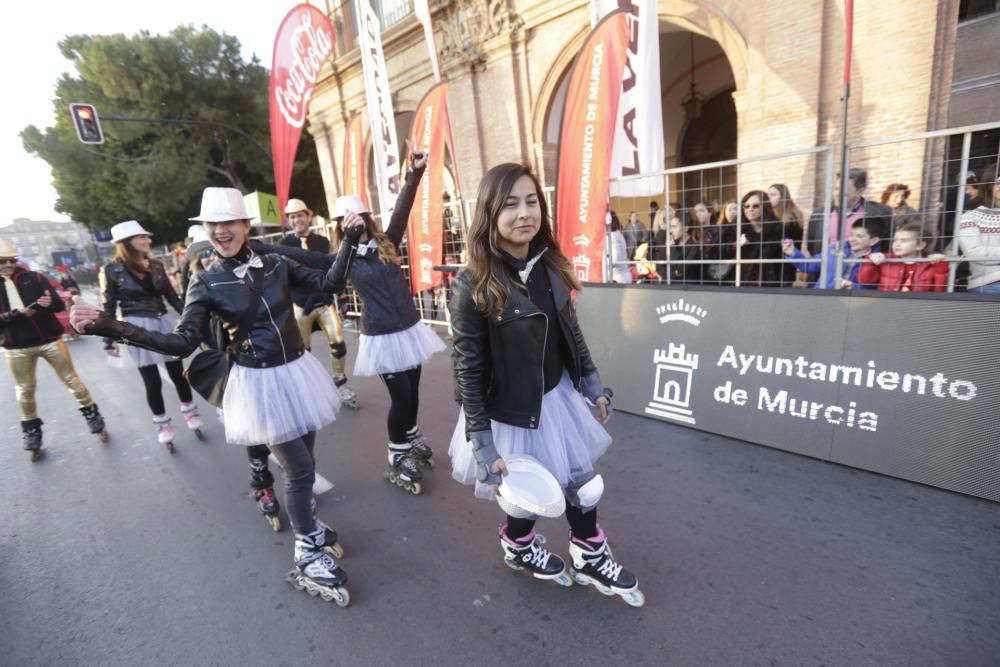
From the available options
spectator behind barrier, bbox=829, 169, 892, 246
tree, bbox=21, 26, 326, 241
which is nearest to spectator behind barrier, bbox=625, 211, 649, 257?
spectator behind barrier, bbox=829, 169, 892, 246

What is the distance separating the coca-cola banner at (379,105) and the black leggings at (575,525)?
6.93 metres

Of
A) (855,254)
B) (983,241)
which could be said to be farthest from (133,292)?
(983,241)

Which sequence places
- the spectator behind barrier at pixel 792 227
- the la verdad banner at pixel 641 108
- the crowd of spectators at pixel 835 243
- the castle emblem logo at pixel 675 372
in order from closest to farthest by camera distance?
the crowd of spectators at pixel 835 243 < the castle emblem logo at pixel 675 372 < the spectator behind barrier at pixel 792 227 < the la verdad banner at pixel 641 108

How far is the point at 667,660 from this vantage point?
209 centimetres

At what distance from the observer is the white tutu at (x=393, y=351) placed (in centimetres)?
368

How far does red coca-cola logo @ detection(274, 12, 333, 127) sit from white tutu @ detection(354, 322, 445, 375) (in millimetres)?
7052

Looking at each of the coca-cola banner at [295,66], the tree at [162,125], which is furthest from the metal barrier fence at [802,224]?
the tree at [162,125]

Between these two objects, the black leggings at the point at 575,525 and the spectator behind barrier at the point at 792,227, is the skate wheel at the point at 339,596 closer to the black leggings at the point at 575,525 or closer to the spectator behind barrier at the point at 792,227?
the black leggings at the point at 575,525

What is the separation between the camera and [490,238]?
2062 mm

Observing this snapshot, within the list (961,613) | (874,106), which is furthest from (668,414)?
(874,106)

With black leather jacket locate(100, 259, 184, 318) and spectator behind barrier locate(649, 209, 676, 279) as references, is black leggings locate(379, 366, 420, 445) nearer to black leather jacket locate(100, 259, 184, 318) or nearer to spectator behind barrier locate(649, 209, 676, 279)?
black leather jacket locate(100, 259, 184, 318)

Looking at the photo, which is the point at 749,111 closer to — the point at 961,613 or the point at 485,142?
the point at 485,142

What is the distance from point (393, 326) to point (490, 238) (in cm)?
202

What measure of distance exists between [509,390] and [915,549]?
2.49 meters
